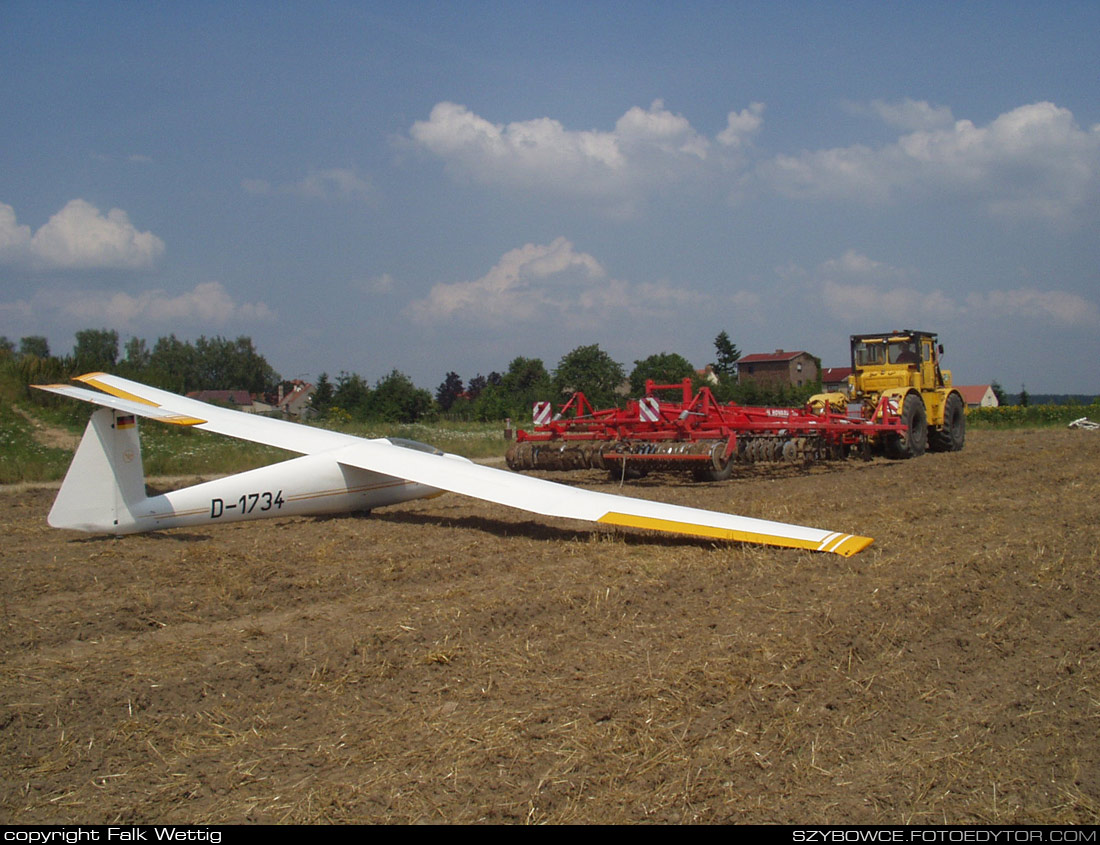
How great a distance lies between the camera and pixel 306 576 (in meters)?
7.20

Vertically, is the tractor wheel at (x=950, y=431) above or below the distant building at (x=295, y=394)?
below

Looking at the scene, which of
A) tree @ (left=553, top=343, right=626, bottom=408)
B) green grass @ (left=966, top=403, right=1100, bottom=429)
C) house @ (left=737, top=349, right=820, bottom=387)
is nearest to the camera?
A: green grass @ (left=966, top=403, right=1100, bottom=429)

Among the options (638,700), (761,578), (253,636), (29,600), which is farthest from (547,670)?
(29,600)

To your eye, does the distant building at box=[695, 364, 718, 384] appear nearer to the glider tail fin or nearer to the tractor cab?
the tractor cab

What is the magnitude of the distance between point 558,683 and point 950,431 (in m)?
18.0

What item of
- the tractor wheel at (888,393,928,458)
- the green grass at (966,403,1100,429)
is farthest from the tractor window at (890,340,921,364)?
the green grass at (966,403,1100,429)

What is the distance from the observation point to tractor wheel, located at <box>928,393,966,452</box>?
19.2 metres

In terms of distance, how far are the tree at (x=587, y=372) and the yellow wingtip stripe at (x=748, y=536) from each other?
36429 mm

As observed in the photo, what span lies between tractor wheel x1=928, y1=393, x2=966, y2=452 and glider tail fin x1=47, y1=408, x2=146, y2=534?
57.9ft

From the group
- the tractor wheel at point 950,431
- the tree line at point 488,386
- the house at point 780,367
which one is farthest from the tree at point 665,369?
the house at point 780,367

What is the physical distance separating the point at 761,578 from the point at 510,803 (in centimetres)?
391

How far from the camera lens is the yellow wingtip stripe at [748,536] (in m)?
7.20

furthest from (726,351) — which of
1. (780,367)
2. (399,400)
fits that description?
(399,400)

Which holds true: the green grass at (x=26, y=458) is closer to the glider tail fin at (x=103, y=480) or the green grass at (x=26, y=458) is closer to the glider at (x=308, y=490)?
the glider at (x=308, y=490)
